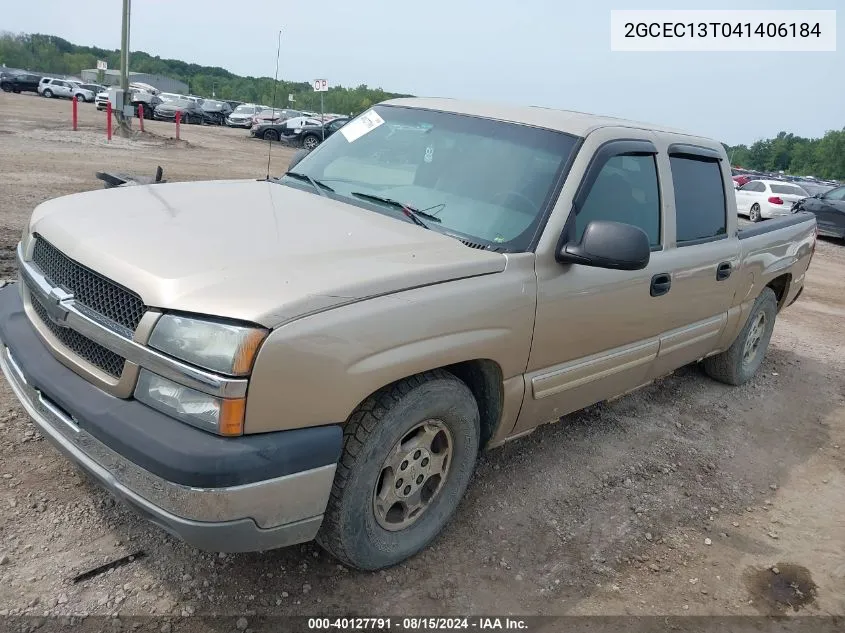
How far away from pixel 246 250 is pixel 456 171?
126cm

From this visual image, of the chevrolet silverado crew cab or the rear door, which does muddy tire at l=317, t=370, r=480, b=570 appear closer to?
the chevrolet silverado crew cab

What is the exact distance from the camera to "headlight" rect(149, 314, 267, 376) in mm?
2117

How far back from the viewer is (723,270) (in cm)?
438

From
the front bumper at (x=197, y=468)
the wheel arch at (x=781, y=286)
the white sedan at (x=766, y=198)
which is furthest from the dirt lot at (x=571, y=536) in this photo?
the white sedan at (x=766, y=198)

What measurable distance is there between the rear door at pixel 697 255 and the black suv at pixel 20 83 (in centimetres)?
5412

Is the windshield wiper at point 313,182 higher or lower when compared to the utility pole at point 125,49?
lower

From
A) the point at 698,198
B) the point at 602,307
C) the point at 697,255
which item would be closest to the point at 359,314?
the point at 602,307

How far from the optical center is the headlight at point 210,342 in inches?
83.4

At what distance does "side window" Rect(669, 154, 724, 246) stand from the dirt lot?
133cm

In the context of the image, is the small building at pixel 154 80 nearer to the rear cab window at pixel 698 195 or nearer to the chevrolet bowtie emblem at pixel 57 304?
the rear cab window at pixel 698 195

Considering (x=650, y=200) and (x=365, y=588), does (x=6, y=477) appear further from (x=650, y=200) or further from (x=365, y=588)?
(x=650, y=200)

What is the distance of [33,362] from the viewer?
259 cm

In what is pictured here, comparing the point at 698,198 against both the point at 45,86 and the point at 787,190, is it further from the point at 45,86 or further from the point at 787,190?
the point at 45,86

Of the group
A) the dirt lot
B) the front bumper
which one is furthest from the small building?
the front bumper
